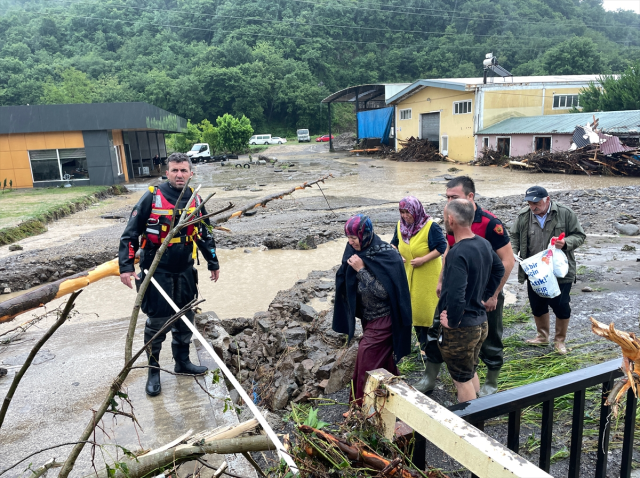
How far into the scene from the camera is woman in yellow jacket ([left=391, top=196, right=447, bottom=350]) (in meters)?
4.03

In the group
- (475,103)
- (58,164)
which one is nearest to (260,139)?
(475,103)

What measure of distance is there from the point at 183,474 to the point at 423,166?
28522 millimetres

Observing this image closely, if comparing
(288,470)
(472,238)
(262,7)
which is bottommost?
(288,470)

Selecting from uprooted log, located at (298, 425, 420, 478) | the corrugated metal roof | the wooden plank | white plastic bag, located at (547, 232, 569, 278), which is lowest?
white plastic bag, located at (547, 232, 569, 278)

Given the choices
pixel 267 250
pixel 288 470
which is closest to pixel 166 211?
pixel 288 470

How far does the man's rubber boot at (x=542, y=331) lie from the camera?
15.0 ft

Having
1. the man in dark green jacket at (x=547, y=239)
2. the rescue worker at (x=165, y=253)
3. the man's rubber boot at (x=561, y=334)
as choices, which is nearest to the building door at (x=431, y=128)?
the man in dark green jacket at (x=547, y=239)

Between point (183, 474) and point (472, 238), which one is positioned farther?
point (472, 238)

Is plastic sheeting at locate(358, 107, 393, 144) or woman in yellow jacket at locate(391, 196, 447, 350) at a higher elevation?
plastic sheeting at locate(358, 107, 393, 144)

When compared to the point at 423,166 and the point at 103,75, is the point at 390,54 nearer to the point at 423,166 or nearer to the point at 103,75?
the point at 103,75

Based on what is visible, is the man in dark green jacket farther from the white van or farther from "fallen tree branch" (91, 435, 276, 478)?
the white van

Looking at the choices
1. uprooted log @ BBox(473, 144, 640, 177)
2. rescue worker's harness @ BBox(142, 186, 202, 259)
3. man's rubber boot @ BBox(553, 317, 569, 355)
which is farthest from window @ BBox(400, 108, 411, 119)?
rescue worker's harness @ BBox(142, 186, 202, 259)

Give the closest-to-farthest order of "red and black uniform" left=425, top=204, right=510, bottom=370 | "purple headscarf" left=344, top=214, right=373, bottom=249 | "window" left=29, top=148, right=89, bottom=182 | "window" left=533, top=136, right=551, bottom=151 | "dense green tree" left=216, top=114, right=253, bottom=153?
"purple headscarf" left=344, top=214, right=373, bottom=249
"red and black uniform" left=425, top=204, right=510, bottom=370
"window" left=29, top=148, right=89, bottom=182
"window" left=533, top=136, right=551, bottom=151
"dense green tree" left=216, top=114, right=253, bottom=153

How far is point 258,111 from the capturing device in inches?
2653
